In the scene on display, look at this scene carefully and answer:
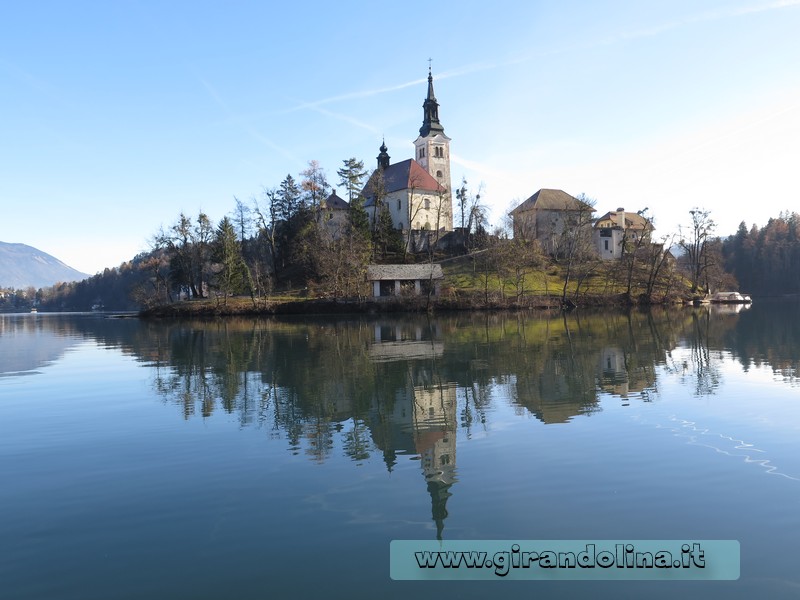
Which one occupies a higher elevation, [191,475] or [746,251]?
[746,251]

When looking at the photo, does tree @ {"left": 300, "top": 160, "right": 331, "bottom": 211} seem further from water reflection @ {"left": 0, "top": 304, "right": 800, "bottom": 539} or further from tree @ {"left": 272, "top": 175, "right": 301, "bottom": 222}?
water reflection @ {"left": 0, "top": 304, "right": 800, "bottom": 539}

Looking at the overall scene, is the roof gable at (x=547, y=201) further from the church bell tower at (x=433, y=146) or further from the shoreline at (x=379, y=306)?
the shoreline at (x=379, y=306)

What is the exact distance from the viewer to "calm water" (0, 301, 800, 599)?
7328 millimetres

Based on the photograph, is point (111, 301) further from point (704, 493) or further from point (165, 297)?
point (704, 493)

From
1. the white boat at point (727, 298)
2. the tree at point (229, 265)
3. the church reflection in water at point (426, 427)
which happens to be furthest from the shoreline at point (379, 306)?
the church reflection in water at point (426, 427)

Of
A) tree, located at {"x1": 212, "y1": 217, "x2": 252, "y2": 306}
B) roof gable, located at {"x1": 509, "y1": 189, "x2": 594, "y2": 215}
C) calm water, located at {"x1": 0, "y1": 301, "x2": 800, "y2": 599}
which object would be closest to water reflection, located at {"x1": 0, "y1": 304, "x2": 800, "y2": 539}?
calm water, located at {"x1": 0, "y1": 301, "x2": 800, "y2": 599}

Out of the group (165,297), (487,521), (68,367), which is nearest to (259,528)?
(487,521)

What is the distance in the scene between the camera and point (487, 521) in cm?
859

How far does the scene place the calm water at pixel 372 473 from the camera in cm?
733

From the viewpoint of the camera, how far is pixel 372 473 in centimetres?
1107

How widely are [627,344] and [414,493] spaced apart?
2673 cm

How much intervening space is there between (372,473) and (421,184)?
93.7 m

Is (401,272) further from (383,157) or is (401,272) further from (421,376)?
(421,376)

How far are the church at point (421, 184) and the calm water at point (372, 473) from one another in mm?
75397
